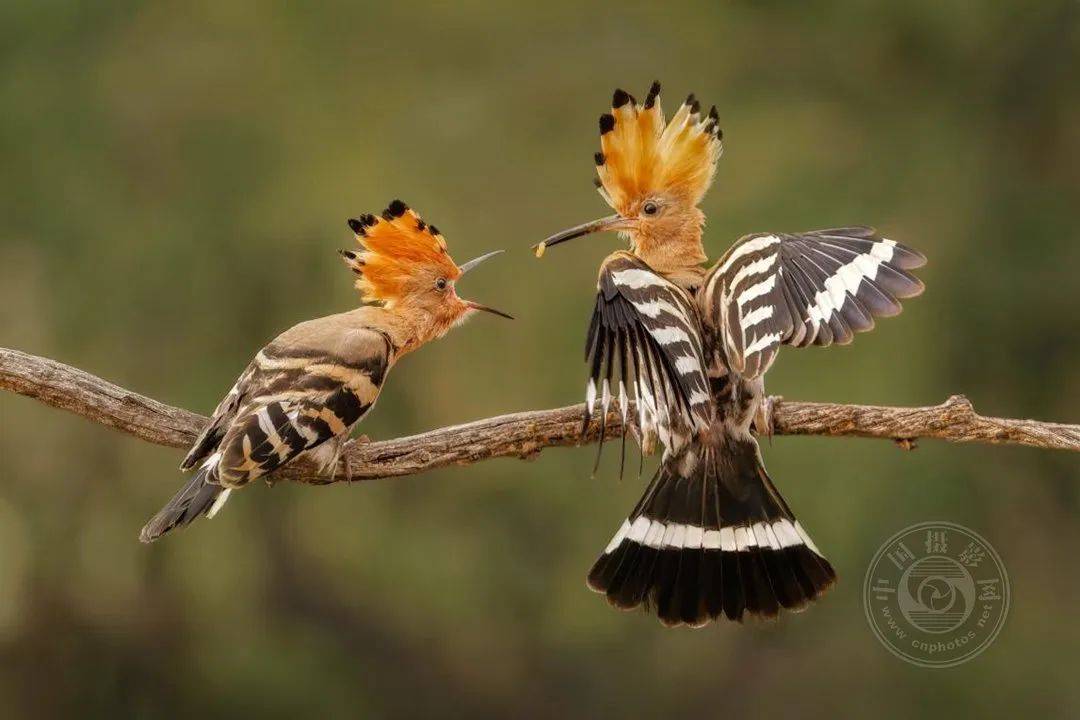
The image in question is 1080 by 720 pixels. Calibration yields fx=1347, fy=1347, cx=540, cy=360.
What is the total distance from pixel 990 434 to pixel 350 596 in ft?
9.28

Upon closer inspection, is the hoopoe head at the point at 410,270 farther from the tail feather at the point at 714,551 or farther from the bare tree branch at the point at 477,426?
the tail feather at the point at 714,551

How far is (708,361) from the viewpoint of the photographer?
218 centimetres

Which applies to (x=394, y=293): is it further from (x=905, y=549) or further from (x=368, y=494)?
(x=368, y=494)

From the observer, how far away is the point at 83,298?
4.50 metres

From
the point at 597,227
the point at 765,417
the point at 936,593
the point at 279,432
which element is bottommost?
the point at 279,432

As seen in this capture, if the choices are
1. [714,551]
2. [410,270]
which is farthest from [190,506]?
[714,551]

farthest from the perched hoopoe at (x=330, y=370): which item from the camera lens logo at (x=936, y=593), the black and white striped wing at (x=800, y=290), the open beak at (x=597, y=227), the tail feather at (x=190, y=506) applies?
the camera lens logo at (x=936, y=593)

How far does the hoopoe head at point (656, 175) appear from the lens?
2234 millimetres

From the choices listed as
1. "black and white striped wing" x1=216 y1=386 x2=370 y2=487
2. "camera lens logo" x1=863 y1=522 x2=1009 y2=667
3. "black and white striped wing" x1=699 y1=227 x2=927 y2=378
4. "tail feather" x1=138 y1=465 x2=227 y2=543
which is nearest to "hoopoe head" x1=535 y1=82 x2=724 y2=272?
"black and white striped wing" x1=699 y1=227 x2=927 y2=378

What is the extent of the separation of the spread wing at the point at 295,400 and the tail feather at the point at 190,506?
3cm

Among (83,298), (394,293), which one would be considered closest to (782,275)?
(394,293)

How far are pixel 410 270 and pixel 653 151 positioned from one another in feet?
1.60

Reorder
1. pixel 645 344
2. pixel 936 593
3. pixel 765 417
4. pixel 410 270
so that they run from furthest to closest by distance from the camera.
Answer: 1. pixel 936 593
2. pixel 410 270
3. pixel 765 417
4. pixel 645 344

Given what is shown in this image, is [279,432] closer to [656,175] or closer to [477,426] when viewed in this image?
[477,426]
